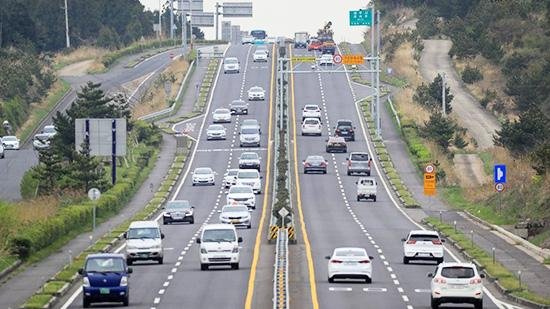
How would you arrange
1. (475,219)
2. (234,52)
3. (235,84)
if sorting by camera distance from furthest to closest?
1. (234,52)
2. (235,84)
3. (475,219)

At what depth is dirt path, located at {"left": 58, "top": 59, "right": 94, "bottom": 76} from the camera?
552ft

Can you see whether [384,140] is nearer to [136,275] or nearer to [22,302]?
[136,275]

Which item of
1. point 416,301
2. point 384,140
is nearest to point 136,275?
point 416,301

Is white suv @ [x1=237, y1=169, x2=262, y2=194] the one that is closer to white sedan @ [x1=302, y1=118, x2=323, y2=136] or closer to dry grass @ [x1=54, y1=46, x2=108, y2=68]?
white sedan @ [x1=302, y1=118, x2=323, y2=136]

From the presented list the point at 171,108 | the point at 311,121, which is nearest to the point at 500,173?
the point at 311,121

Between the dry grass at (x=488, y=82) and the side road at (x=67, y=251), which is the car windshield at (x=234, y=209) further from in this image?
the dry grass at (x=488, y=82)

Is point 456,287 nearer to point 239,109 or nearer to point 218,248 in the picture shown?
point 218,248

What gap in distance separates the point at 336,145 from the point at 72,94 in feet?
149

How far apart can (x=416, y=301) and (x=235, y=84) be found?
105m

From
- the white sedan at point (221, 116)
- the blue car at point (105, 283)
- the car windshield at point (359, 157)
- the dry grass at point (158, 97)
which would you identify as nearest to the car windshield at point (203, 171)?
the car windshield at point (359, 157)

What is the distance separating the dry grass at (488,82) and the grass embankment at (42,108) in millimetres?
40580

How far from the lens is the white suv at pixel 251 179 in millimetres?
92812

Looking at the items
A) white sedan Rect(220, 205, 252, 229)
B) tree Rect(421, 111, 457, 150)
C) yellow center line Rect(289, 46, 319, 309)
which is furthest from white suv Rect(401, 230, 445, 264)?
tree Rect(421, 111, 457, 150)

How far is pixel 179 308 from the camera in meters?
45.0
